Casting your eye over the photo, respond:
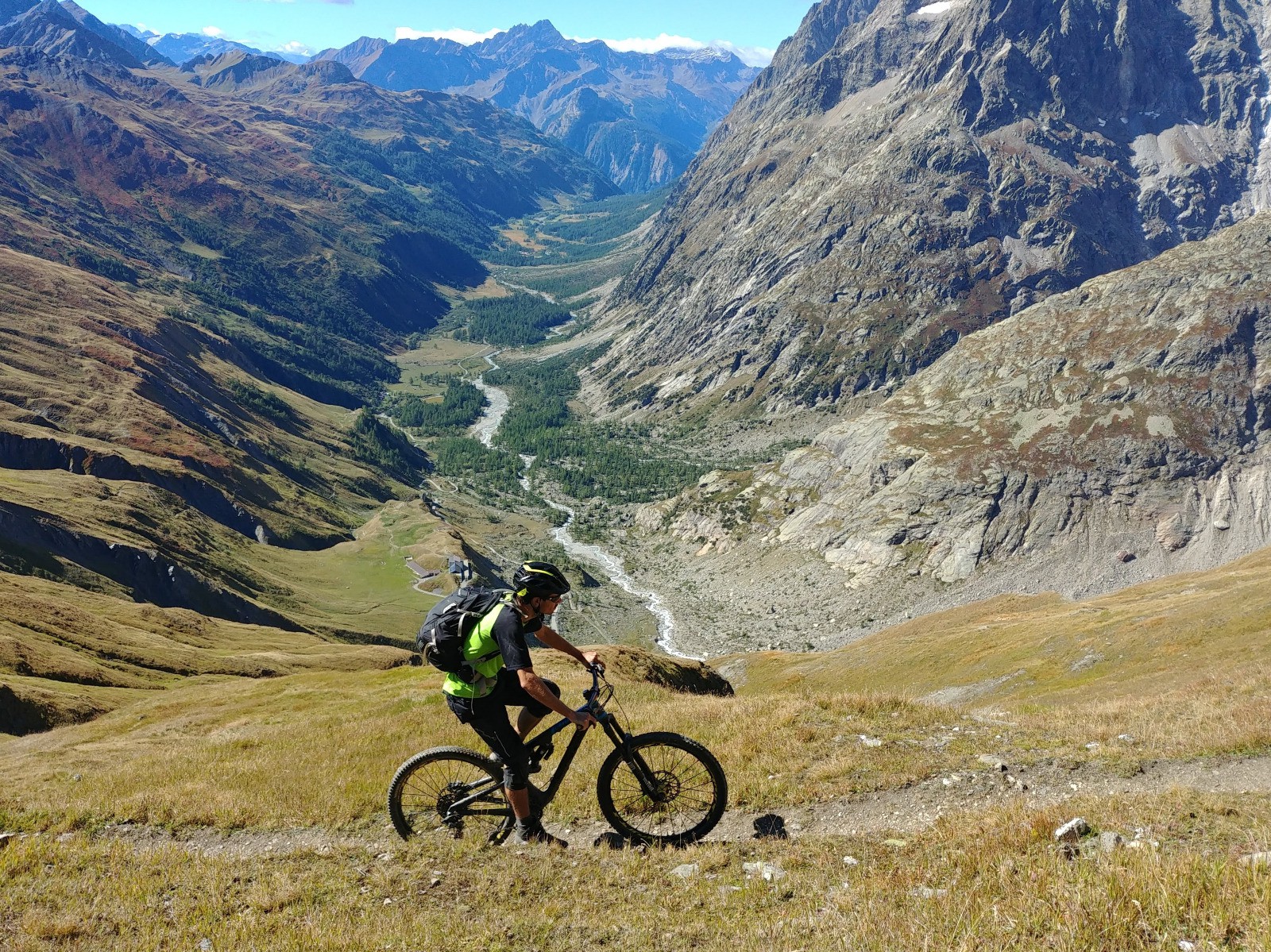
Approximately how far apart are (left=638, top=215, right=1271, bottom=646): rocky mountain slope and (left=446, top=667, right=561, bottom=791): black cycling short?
474 feet

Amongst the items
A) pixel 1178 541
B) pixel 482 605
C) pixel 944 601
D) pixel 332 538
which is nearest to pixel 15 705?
pixel 482 605

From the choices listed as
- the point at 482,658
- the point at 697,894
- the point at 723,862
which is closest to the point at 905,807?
the point at 723,862

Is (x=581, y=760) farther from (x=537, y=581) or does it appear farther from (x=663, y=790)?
(x=537, y=581)

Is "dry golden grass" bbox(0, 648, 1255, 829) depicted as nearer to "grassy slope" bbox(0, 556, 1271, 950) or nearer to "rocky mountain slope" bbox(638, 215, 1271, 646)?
"grassy slope" bbox(0, 556, 1271, 950)

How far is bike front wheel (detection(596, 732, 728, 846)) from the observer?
1286 cm

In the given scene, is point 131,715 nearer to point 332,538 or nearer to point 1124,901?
point 1124,901

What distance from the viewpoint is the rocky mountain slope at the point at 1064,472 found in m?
149

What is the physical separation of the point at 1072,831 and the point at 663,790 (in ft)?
20.9

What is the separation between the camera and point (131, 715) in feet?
171

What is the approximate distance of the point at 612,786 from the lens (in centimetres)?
1326

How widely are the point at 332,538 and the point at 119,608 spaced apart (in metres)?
90.3

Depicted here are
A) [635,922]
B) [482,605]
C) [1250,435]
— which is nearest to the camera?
[635,922]

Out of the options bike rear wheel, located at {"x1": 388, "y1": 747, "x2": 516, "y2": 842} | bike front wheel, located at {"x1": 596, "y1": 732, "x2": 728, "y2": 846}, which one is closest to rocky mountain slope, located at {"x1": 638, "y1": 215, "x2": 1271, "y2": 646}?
bike front wheel, located at {"x1": 596, "y1": 732, "x2": 728, "y2": 846}

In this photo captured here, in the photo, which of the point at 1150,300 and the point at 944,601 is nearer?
the point at 944,601
